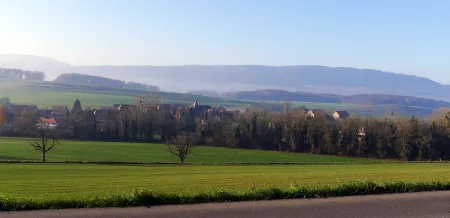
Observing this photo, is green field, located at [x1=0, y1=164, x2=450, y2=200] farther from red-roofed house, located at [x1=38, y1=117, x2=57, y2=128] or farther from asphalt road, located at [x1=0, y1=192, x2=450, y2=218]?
red-roofed house, located at [x1=38, y1=117, x2=57, y2=128]

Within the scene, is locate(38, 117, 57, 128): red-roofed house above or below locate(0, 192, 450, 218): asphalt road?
below

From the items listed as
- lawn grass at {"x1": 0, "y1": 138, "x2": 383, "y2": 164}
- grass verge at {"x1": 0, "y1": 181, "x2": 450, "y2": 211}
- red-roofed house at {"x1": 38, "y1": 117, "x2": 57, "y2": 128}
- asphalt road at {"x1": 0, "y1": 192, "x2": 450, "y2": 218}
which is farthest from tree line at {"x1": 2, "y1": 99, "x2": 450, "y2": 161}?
asphalt road at {"x1": 0, "y1": 192, "x2": 450, "y2": 218}

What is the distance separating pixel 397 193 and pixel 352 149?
60.5 m

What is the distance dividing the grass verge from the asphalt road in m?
0.33

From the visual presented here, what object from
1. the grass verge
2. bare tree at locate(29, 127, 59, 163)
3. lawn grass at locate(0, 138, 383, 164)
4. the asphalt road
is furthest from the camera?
lawn grass at locate(0, 138, 383, 164)

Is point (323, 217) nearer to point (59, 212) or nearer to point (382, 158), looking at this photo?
point (59, 212)

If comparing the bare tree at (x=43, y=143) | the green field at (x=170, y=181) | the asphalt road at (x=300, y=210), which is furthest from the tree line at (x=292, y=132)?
the asphalt road at (x=300, y=210)

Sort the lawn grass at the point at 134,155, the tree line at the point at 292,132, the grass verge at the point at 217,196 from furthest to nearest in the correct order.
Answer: the tree line at the point at 292,132 < the lawn grass at the point at 134,155 < the grass verge at the point at 217,196

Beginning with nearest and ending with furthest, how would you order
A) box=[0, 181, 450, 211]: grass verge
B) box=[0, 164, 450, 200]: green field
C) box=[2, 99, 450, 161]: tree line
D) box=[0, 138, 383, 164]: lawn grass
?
box=[0, 181, 450, 211]: grass verge
box=[0, 164, 450, 200]: green field
box=[0, 138, 383, 164]: lawn grass
box=[2, 99, 450, 161]: tree line

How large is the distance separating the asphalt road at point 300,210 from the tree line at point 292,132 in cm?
5961

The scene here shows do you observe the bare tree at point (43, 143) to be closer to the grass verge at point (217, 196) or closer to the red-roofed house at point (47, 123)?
the red-roofed house at point (47, 123)

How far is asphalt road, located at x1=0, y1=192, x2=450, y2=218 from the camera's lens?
330 inches

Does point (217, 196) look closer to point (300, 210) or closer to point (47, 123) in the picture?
point (300, 210)

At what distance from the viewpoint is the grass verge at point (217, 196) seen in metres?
8.83
